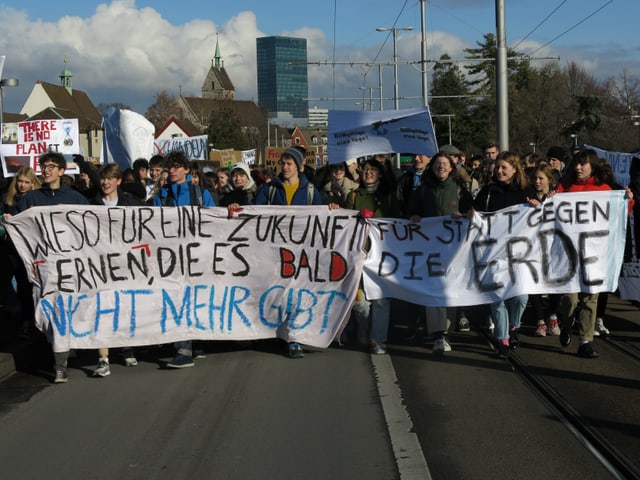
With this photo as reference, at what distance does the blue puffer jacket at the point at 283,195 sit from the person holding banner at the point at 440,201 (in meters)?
0.94

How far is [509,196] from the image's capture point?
8234 mm

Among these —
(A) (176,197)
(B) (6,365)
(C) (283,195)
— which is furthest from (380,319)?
(B) (6,365)

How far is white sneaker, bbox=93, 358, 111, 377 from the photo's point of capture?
7.38 metres

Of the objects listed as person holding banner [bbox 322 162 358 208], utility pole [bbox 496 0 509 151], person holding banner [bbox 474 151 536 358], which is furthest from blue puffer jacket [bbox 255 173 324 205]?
utility pole [bbox 496 0 509 151]

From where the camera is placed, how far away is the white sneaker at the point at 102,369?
24.2 feet

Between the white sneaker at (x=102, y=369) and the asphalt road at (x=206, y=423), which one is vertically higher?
the white sneaker at (x=102, y=369)

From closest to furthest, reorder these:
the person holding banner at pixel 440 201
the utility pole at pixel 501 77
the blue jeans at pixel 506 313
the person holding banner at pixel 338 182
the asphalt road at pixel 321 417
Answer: the asphalt road at pixel 321 417 → the blue jeans at pixel 506 313 → the person holding banner at pixel 440 201 → the person holding banner at pixel 338 182 → the utility pole at pixel 501 77

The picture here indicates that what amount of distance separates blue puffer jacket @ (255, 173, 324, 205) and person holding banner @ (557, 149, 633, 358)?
7.56 ft

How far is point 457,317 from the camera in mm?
9180

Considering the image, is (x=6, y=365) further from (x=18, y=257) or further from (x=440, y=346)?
(x=440, y=346)

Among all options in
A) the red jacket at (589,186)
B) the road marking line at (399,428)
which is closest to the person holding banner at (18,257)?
the road marking line at (399,428)

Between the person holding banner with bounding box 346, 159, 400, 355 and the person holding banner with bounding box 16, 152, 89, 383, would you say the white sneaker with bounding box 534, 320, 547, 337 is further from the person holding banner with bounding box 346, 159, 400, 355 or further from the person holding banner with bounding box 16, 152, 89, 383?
the person holding banner with bounding box 16, 152, 89, 383

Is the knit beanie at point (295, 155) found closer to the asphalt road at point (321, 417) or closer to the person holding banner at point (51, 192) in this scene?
the asphalt road at point (321, 417)

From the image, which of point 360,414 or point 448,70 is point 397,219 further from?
point 448,70
